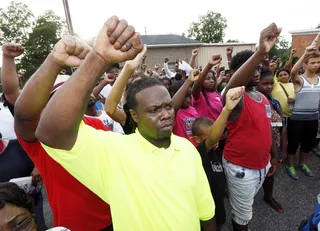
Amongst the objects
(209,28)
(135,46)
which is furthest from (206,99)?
(209,28)

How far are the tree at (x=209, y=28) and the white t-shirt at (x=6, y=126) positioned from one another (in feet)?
151

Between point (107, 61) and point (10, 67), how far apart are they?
45.2 inches

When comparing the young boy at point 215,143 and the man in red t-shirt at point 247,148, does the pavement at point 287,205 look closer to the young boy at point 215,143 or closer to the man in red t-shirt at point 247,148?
the man in red t-shirt at point 247,148

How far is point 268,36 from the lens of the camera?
5.35ft

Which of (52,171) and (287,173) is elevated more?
(52,171)

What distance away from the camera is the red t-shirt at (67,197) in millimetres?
1257

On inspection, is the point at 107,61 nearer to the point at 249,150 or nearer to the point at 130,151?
the point at 130,151

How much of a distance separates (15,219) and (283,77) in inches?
187

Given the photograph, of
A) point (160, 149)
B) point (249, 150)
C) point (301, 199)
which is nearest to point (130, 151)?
point (160, 149)

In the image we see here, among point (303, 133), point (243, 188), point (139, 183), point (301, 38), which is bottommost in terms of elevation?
point (301, 38)

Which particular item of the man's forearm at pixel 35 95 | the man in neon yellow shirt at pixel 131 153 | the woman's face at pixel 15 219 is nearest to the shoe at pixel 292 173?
the man in neon yellow shirt at pixel 131 153

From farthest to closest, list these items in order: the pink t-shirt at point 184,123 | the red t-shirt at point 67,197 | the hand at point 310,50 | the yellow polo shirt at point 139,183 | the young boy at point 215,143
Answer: the hand at point 310,50
the pink t-shirt at point 184,123
the young boy at point 215,143
the red t-shirt at point 67,197
the yellow polo shirt at point 139,183

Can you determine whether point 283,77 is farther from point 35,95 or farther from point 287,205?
point 35,95

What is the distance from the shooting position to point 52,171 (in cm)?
126
